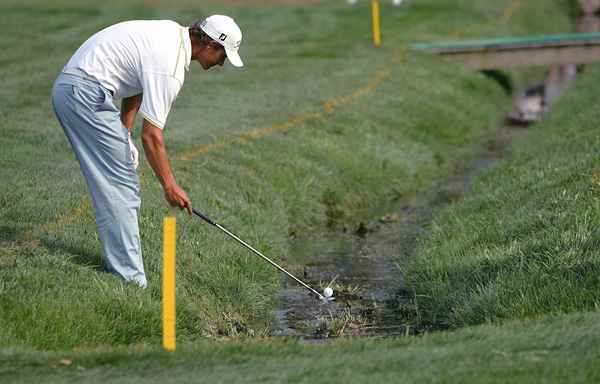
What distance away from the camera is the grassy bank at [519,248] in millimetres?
10156

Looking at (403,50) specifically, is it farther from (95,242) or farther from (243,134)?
(95,242)

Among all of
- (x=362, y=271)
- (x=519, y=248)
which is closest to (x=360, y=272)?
(x=362, y=271)

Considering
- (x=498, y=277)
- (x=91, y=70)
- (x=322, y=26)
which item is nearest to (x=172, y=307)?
(x=91, y=70)

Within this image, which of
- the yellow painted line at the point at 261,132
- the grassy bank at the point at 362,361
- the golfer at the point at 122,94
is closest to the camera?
the grassy bank at the point at 362,361

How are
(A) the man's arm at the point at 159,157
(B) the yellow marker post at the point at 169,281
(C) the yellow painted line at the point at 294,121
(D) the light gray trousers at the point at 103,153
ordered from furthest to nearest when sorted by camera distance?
(C) the yellow painted line at the point at 294,121 < (D) the light gray trousers at the point at 103,153 < (A) the man's arm at the point at 159,157 < (B) the yellow marker post at the point at 169,281

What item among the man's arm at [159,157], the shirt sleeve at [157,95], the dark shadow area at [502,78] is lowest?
the dark shadow area at [502,78]

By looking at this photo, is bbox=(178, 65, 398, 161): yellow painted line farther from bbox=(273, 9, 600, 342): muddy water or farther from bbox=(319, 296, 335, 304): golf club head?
bbox=(319, 296, 335, 304): golf club head

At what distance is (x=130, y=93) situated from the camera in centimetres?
1033

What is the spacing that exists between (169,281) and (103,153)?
5.91 ft

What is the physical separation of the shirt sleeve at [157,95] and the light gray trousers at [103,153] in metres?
0.52

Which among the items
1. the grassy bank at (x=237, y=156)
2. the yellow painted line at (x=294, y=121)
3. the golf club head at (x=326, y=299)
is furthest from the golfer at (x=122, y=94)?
the yellow painted line at (x=294, y=121)

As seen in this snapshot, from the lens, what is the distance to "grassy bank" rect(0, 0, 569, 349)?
33.1 feet

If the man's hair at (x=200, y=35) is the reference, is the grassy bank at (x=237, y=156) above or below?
below

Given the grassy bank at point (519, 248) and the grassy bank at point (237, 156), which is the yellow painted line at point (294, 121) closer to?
the grassy bank at point (237, 156)
